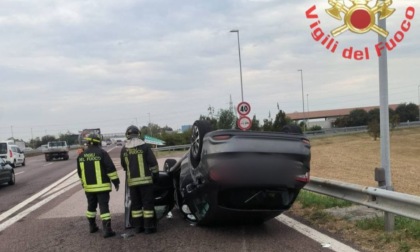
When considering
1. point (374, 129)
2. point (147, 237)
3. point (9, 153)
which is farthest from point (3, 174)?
point (374, 129)

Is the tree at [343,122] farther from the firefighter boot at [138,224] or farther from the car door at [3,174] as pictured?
the firefighter boot at [138,224]

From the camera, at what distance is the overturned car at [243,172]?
245 inches

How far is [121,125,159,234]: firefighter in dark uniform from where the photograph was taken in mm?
7496

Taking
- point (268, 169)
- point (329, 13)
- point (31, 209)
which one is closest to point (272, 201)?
point (268, 169)

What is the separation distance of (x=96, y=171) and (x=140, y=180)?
0.74 meters

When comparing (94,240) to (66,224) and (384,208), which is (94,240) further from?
(384,208)

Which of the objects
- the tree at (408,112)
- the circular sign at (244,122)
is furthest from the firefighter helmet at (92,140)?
the tree at (408,112)

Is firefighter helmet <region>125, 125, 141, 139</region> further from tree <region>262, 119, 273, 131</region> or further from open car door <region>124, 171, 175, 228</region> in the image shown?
tree <region>262, 119, 273, 131</region>

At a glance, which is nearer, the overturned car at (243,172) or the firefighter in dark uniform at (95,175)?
the overturned car at (243,172)

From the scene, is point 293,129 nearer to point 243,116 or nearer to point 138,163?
point 138,163

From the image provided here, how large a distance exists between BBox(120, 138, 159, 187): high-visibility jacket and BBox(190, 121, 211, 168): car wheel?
0.79 metres

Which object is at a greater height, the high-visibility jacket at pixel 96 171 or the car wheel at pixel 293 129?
the car wheel at pixel 293 129

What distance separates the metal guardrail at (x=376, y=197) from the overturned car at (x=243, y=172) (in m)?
0.97

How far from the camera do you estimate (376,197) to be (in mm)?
6590
